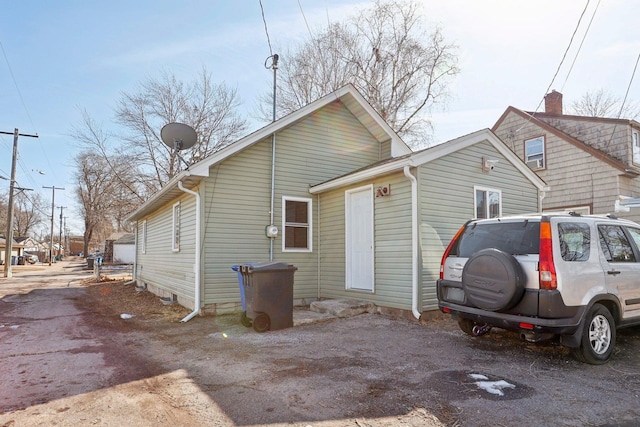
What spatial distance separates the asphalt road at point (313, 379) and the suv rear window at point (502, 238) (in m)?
1.30

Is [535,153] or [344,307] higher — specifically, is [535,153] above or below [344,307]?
above

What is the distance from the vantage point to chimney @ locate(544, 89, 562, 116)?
1608 cm

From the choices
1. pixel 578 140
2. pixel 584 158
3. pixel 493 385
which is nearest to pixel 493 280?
pixel 493 385

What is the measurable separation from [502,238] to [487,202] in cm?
403

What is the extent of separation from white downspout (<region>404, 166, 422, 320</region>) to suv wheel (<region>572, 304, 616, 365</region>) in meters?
2.83

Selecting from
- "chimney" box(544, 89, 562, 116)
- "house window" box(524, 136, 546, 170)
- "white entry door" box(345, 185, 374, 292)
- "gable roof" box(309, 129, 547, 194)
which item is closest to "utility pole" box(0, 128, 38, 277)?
"gable roof" box(309, 129, 547, 194)

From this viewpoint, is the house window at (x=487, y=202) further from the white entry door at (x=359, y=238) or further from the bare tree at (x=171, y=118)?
the bare tree at (x=171, y=118)

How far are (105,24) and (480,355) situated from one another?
33.6ft

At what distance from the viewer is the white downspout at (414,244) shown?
7078 millimetres

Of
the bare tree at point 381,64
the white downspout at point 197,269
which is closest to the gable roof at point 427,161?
the white downspout at point 197,269

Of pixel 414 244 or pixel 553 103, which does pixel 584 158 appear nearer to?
pixel 553 103

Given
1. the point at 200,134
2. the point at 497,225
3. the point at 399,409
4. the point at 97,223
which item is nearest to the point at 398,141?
the point at 497,225

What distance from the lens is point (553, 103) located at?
1611 centimetres

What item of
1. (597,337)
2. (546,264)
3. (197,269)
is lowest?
(597,337)
